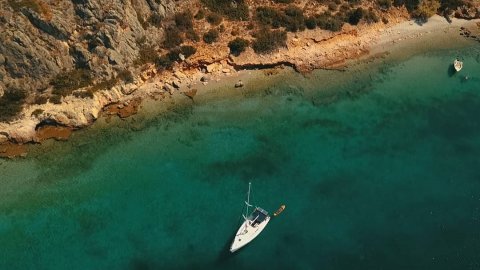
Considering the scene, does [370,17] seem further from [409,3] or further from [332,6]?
[409,3]

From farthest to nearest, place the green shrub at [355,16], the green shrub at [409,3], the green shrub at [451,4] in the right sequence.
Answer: the green shrub at [451,4], the green shrub at [409,3], the green shrub at [355,16]

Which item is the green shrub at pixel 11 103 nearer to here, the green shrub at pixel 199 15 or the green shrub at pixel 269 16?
the green shrub at pixel 199 15

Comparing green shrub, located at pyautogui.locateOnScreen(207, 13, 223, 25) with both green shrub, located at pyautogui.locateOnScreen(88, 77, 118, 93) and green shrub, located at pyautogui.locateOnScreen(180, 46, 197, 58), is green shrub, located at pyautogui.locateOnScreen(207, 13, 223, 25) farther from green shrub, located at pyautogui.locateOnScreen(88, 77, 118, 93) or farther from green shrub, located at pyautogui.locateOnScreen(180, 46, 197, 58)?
green shrub, located at pyautogui.locateOnScreen(88, 77, 118, 93)

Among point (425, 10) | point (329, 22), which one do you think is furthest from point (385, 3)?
point (329, 22)

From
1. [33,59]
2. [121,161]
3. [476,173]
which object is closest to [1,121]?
[33,59]

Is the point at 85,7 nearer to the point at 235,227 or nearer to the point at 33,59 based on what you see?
the point at 33,59

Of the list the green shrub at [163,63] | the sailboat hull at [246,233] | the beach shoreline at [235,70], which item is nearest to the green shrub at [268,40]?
the beach shoreline at [235,70]

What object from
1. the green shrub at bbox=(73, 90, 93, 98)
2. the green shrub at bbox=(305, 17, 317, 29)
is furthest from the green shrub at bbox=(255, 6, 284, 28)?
Result: the green shrub at bbox=(73, 90, 93, 98)
